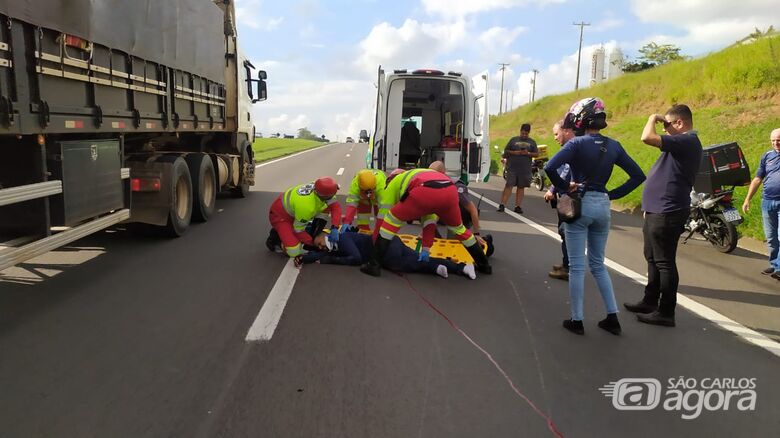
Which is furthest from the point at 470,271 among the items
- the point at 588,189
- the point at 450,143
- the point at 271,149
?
Result: the point at 271,149

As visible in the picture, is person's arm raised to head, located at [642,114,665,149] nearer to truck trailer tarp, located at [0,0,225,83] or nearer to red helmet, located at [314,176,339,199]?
red helmet, located at [314,176,339,199]

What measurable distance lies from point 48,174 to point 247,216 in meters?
4.89

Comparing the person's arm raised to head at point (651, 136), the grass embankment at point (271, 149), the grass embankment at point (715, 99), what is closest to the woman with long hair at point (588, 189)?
the person's arm raised to head at point (651, 136)

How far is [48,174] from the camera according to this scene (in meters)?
4.55

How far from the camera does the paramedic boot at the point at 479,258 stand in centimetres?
601

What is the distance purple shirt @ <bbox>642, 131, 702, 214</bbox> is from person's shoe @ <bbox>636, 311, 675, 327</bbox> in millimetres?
909

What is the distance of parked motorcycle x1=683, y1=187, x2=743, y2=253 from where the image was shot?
23.9ft

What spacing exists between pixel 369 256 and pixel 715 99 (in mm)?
19691

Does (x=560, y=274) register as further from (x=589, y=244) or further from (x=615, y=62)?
(x=615, y=62)

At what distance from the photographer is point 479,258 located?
19.8 feet

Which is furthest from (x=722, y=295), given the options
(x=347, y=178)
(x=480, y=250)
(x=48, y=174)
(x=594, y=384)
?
(x=347, y=178)

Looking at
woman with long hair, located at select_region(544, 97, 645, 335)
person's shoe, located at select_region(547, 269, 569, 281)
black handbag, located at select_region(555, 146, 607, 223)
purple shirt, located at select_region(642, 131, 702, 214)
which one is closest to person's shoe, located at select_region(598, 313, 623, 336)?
woman with long hair, located at select_region(544, 97, 645, 335)

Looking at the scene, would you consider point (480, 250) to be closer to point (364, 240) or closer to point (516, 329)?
point (364, 240)

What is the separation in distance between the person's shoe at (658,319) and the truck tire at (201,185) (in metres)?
6.57
